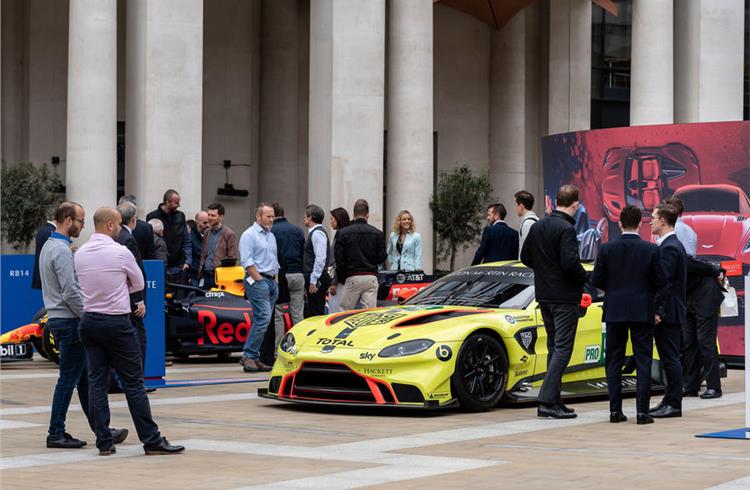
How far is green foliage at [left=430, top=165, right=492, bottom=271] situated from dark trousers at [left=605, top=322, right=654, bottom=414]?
73.0ft

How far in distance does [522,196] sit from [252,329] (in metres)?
3.66

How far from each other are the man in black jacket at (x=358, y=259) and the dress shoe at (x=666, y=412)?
5186mm

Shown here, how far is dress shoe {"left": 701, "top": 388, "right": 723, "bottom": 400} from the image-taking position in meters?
13.2

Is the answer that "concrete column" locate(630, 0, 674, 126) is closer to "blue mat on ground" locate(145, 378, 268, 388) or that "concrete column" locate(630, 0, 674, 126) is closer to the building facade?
the building facade

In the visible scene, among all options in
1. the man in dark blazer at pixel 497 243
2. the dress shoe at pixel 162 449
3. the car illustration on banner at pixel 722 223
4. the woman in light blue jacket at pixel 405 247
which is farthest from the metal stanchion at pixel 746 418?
the woman in light blue jacket at pixel 405 247

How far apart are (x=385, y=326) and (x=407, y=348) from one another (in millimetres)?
515

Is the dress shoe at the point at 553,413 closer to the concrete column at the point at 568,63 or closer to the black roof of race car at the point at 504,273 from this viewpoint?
the black roof of race car at the point at 504,273

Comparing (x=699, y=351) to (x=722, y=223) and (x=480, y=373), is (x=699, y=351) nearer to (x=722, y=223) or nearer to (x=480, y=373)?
(x=480, y=373)

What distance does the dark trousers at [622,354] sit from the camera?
1123 centimetres

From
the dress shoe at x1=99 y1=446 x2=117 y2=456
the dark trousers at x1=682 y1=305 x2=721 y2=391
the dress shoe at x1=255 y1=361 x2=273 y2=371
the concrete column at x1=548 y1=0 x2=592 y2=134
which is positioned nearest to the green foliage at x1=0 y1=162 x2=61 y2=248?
the dress shoe at x1=255 y1=361 x2=273 y2=371

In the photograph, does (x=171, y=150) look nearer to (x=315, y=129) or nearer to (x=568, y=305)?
(x=315, y=129)

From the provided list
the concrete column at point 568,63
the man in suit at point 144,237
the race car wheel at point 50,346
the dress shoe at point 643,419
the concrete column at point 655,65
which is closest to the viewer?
the dress shoe at point 643,419

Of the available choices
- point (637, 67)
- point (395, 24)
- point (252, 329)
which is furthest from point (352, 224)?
point (637, 67)

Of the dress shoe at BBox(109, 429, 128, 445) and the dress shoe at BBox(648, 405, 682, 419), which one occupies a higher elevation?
the dress shoe at BBox(109, 429, 128, 445)
